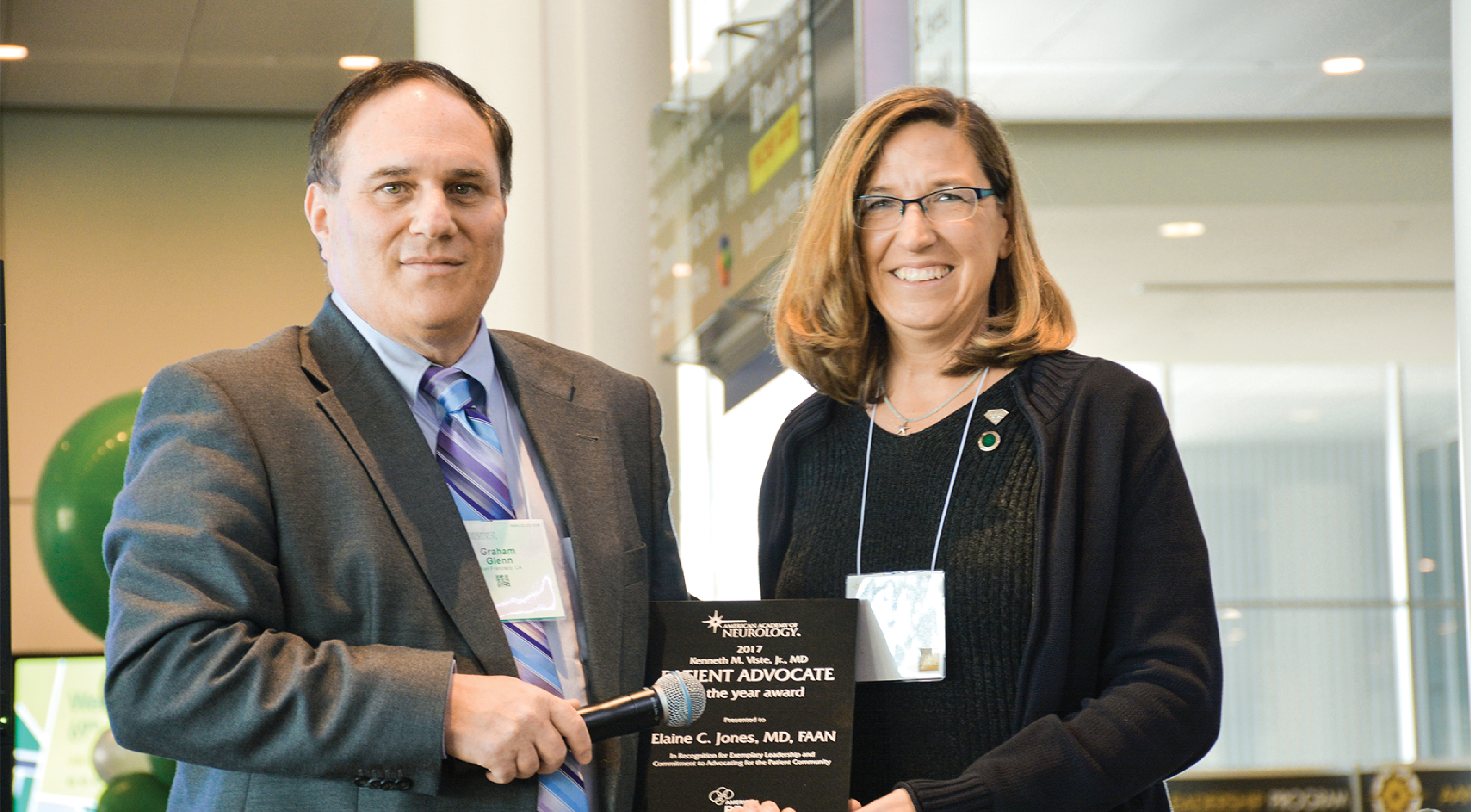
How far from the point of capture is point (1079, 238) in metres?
9.03

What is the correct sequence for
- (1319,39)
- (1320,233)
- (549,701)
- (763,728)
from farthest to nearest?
1. (1320,233)
2. (1319,39)
3. (763,728)
4. (549,701)

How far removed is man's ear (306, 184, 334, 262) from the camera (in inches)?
78.9

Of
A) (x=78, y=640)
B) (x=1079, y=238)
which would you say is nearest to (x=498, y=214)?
(x=78, y=640)

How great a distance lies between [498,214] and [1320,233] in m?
7.99

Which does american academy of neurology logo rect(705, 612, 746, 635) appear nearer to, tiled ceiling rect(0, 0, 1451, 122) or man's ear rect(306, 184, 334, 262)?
man's ear rect(306, 184, 334, 262)

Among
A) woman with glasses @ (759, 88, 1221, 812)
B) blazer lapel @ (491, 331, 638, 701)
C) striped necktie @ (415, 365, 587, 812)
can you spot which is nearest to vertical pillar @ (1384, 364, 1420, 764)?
woman with glasses @ (759, 88, 1221, 812)

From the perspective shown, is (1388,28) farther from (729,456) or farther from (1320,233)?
(729,456)

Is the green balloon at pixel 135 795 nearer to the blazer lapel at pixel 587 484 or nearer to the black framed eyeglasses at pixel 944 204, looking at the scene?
the blazer lapel at pixel 587 484

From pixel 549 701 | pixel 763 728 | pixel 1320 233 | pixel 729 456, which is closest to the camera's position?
pixel 549 701

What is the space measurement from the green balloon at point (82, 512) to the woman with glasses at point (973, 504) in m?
3.35

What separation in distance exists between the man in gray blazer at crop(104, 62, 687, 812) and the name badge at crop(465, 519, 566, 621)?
0.03m

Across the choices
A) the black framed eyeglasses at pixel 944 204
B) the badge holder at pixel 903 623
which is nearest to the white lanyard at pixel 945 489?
the badge holder at pixel 903 623

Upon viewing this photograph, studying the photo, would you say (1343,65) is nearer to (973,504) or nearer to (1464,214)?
(1464,214)

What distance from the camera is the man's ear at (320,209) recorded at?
2004 millimetres
